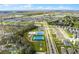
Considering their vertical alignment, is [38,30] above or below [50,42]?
above

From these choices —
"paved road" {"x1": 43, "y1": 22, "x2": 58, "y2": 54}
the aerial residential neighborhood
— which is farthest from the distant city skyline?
"paved road" {"x1": 43, "y1": 22, "x2": 58, "y2": 54}

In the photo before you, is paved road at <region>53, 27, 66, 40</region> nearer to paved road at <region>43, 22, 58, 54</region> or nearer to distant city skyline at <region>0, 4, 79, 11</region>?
paved road at <region>43, 22, 58, 54</region>

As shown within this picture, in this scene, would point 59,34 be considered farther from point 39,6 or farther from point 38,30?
point 39,6

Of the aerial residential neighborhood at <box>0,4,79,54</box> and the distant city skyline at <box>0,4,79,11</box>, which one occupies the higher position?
the distant city skyline at <box>0,4,79,11</box>

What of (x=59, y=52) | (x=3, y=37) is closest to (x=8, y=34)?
(x=3, y=37)

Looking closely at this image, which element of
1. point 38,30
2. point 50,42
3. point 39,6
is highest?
point 39,6

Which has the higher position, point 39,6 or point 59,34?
point 39,6

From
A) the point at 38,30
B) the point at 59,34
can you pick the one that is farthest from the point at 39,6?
the point at 59,34

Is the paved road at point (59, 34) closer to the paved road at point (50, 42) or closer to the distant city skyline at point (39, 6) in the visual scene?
the paved road at point (50, 42)

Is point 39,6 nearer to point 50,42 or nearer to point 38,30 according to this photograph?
point 38,30

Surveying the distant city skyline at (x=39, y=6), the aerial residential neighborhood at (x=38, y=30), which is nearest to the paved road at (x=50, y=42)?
the aerial residential neighborhood at (x=38, y=30)

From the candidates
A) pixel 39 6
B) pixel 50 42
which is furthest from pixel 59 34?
pixel 39 6
